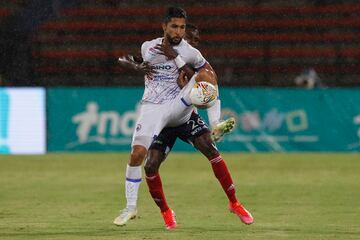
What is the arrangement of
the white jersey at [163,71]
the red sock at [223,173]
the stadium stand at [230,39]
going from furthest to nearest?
the stadium stand at [230,39] < the red sock at [223,173] < the white jersey at [163,71]

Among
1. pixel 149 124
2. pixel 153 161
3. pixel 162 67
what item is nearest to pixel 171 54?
pixel 162 67

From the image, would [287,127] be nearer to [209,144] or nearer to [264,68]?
[264,68]

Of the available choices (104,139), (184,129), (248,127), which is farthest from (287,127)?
(184,129)

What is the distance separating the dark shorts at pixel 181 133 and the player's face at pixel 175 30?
2.69 ft

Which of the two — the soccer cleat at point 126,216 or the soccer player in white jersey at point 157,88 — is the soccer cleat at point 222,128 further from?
the soccer cleat at point 126,216

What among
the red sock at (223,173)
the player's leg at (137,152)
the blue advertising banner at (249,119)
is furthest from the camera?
the blue advertising banner at (249,119)

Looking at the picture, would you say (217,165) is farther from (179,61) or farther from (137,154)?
(179,61)

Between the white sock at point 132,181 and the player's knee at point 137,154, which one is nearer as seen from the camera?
the player's knee at point 137,154

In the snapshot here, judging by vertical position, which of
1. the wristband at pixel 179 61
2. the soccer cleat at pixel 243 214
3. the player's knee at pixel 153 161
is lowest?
the soccer cleat at pixel 243 214

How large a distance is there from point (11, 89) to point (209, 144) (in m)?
11.1

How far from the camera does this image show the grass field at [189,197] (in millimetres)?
8508

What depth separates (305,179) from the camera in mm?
14383

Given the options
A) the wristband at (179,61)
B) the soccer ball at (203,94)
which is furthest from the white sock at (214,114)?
the wristband at (179,61)

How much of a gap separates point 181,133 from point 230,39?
1531 cm
